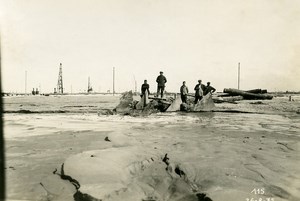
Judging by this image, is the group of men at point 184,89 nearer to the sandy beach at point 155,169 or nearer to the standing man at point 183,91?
the standing man at point 183,91

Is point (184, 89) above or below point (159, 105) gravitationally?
above

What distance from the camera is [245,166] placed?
14.4ft

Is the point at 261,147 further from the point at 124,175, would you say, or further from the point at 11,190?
the point at 11,190

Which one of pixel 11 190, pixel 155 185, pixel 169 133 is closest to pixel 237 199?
pixel 155 185

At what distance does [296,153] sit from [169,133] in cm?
296

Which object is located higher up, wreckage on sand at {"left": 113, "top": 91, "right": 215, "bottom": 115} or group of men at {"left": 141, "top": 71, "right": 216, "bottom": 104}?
group of men at {"left": 141, "top": 71, "right": 216, "bottom": 104}

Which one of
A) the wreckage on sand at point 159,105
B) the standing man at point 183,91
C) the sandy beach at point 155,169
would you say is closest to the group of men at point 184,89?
the standing man at point 183,91

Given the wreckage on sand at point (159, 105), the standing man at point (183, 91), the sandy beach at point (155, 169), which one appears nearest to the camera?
the sandy beach at point (155, 169)

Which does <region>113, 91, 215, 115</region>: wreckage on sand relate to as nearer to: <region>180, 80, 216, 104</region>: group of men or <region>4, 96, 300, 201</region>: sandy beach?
<region>180, 80, 216, 104</region>: group of men

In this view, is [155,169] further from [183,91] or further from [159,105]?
[183,91]

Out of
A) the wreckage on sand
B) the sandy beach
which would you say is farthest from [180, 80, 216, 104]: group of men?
the sandy beach

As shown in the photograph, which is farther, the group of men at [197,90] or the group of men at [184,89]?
the group of men at [197,90]

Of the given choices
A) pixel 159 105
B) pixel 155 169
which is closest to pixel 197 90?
pixel 159 105

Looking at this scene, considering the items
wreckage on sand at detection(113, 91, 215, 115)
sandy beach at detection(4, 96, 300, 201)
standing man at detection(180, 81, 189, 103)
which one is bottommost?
sandy beach at detection(4, 96, 300, 201)
